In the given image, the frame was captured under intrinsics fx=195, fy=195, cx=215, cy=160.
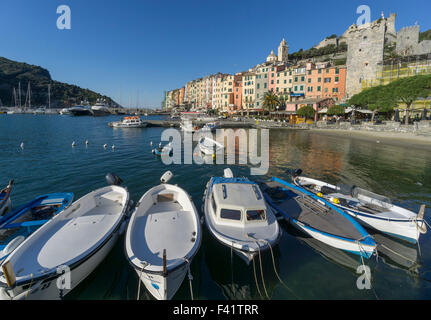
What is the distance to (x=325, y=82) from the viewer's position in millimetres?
64562

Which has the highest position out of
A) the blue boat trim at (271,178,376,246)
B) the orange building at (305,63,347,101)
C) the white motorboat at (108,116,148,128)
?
the orange building at (305,63,347,101)

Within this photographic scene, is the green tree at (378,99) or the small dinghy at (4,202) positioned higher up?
the green tree at (378,99)

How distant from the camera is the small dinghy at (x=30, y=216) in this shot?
8.97 m

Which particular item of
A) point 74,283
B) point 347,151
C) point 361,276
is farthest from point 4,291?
point 347,151

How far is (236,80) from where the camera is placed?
294 ft

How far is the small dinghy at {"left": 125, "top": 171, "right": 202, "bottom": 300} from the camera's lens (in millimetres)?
5793

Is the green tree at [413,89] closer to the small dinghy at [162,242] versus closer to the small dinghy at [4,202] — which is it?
the small dinghy at [162,242]

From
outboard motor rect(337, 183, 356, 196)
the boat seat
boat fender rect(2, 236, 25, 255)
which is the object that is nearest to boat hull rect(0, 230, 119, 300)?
boat fender rect(2, 236, 25, 255)

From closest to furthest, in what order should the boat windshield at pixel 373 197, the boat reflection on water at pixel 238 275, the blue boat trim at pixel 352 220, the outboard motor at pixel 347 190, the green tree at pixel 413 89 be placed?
the boat reflection on water at pixel 238 275
the blue boat trim at pixel 352 220
the boat windshield at pixel 373 197
the outboard motor at pixel 347 190
the green tree at pixel 413 89

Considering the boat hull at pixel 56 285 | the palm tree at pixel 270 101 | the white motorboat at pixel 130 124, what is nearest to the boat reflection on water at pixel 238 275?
the boat hull at pixel 56 285

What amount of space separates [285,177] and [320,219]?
8861mm

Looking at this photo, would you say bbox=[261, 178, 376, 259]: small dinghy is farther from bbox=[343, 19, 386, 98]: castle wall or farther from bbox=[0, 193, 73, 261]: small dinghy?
bbox=[343, 19, 386, 98]: castle wall

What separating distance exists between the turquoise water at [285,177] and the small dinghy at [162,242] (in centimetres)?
114

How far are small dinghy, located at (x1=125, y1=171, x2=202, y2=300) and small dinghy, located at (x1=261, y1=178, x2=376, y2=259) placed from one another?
5.15 metres
